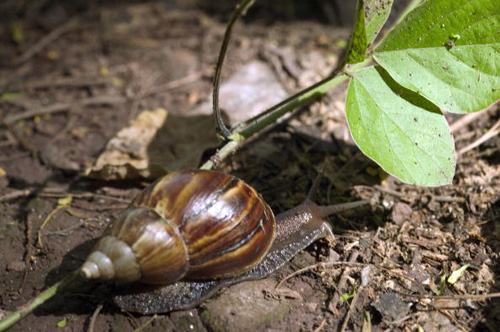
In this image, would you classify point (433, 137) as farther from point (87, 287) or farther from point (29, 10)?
point (29, 10)

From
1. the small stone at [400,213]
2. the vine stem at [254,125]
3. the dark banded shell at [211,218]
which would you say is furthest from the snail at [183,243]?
the small stone at [400,213]

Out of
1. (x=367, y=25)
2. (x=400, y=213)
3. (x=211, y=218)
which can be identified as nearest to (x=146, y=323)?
(x=211, y=218)

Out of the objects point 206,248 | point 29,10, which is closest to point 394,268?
point 206,248

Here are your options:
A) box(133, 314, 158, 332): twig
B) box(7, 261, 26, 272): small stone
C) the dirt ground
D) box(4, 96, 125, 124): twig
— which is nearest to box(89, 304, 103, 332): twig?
the dirt ground

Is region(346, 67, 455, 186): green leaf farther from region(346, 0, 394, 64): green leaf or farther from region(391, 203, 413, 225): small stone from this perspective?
region(391, 203, 413, 225): small stone

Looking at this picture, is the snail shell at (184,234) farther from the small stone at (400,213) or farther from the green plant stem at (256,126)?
the small stone at (400,213)

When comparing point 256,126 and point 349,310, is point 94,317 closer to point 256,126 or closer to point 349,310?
point 349,310
